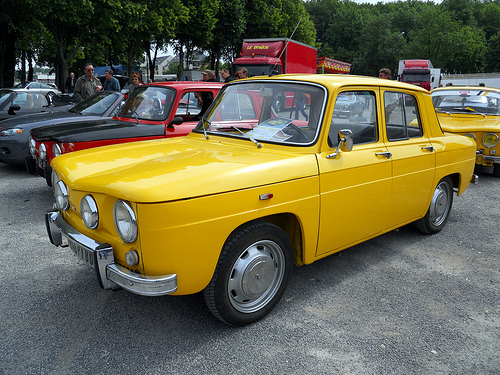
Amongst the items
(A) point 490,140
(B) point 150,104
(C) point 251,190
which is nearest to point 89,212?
(C) point 251,190

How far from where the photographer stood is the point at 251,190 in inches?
113

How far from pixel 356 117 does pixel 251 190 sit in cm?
146

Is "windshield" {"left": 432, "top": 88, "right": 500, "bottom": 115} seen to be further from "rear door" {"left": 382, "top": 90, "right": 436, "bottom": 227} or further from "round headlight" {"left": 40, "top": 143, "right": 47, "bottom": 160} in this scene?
"round headlight" {"left": 40, "top": 143, "right": 47, "bottom": 160}

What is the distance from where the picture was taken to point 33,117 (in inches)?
340

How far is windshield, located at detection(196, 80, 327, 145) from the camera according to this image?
350cm

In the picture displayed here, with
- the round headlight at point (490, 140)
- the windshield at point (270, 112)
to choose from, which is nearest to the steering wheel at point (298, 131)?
the windshield at point (270, 112)

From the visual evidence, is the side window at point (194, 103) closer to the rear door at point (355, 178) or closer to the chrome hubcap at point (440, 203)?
the rear door at point (355, 178)

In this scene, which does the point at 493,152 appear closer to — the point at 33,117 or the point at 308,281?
the point at 308,281

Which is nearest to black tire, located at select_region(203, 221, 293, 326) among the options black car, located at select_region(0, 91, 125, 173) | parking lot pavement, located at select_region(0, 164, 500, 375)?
parking lot pavement, located at select_region(0, 164, 500, 375)

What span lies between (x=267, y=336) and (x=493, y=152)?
22.8 ft

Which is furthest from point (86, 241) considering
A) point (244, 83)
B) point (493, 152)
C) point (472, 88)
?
point (472, 88)

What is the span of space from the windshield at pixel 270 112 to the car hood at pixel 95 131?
2.09 metres

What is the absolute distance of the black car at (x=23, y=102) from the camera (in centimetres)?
1054

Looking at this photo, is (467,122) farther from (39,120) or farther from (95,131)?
(39,120)
